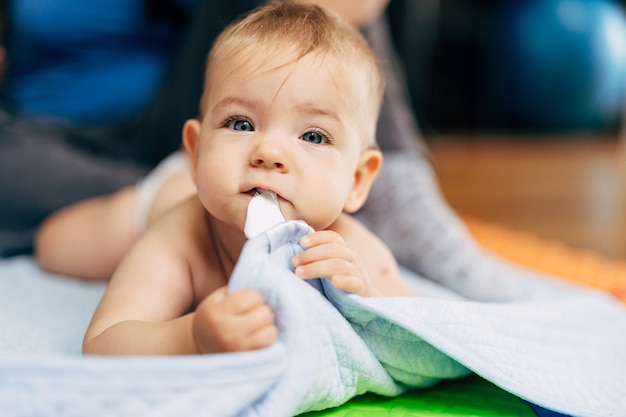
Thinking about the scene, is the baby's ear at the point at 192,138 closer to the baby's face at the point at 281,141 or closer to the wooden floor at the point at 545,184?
the baby's face at the point at 281,141

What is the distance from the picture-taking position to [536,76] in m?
3.33

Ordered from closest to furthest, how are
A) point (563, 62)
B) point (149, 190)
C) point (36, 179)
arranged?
point (149, 190) < point (36, 179) < point (563, 62)

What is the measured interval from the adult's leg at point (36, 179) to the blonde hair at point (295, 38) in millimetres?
567

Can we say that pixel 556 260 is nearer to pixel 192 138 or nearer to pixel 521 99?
pixel 192 138

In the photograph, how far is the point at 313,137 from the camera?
0.68 meters

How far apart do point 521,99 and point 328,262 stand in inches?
126

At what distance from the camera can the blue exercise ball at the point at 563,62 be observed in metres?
3.11

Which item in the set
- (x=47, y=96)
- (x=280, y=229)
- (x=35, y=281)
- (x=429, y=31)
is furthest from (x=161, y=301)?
(x=429, y=31)

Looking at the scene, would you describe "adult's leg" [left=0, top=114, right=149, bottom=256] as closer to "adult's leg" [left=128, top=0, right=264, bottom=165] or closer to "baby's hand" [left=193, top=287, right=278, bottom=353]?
"adult's leg" [left=128, top=0, right=264, bottom=165]

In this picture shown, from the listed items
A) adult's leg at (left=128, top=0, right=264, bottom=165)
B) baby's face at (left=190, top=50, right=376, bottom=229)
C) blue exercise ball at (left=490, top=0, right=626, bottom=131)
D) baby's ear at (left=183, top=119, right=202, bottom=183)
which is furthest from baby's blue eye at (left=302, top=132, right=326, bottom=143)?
blue exercise ball at (left=490, top=0, right=626, bottom=131)

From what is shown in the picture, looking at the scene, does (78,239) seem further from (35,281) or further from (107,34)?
(107,34)

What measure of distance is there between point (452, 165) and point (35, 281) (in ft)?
7.42

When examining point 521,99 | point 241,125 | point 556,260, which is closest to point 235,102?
point 241,125

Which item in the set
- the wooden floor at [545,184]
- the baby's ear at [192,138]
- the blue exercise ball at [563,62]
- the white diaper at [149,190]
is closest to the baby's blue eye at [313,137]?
the baby's ear at [192,138]
